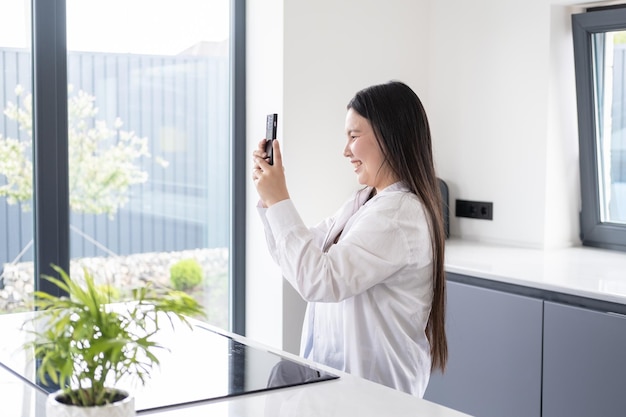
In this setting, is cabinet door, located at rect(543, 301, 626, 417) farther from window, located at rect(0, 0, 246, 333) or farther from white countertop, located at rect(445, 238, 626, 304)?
window, located at rect(0, 0, 246, 333)

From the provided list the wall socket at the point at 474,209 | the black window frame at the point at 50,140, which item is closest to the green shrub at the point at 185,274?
the black window frame at the point at 50,140

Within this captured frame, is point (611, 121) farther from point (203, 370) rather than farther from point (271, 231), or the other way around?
point (203, 370)

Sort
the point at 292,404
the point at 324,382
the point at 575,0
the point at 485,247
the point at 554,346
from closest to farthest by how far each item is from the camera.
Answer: the point at 292,404 < the point at 324,382 < the point at 554,346 < the point at 575,0 < the point at 485,247

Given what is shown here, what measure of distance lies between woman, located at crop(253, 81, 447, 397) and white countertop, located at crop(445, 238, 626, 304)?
863 mm

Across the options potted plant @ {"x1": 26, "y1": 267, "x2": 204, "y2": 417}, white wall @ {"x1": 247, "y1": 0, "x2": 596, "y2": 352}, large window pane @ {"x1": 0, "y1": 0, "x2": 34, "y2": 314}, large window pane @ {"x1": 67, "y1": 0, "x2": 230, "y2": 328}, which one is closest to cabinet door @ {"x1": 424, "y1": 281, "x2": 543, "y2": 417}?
white wall @ {"x1": 247, "y1": 0, "x2": 596, "y2": 352}

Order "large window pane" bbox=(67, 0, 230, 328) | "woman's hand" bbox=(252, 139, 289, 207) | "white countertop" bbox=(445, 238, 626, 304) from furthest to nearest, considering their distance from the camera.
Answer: "large window pane" bbox=(67, 0, 230, 328)
"white countertop" bbox=(445, 238, 626, 304)
"woman's hand" bbox=(252, 139, 289, 207)

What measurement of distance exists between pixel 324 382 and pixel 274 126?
0.65m

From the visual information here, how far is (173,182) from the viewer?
11.0 feet

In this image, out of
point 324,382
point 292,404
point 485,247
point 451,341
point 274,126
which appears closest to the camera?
point 292,404

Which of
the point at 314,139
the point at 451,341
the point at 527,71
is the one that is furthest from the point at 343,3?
the point at 451,341

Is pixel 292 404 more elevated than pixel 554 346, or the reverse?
pixel 292 404

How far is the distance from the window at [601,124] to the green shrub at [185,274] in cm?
162

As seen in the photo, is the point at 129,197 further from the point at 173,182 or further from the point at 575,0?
the point at 575,0

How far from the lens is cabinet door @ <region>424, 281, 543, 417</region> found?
2.78 m
